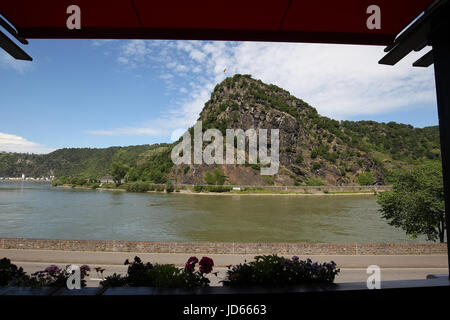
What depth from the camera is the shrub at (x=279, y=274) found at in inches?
100

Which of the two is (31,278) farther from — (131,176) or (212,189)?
(131,176)

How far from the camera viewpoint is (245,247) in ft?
30.8

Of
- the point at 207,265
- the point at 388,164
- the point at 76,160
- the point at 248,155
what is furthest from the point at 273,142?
the point at 76,160

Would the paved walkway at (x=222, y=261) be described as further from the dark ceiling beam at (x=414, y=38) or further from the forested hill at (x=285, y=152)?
the forested hill at (x=285, y=152)

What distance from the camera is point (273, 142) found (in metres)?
79.2

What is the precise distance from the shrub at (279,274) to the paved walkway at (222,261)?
5152 mm

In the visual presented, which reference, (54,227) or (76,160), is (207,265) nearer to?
(54,227)

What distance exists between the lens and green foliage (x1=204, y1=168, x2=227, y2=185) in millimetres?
64125

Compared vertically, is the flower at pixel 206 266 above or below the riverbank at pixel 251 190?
above

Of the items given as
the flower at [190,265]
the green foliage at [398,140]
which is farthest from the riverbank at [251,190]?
the flower at [190,265]

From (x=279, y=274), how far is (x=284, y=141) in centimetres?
7994

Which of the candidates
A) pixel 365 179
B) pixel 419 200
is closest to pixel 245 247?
pixel 419 200
